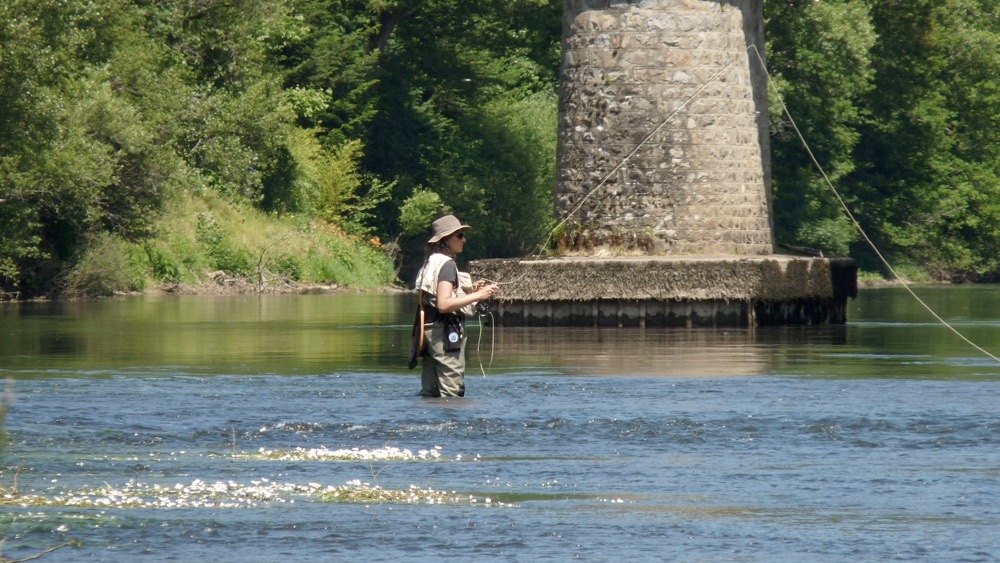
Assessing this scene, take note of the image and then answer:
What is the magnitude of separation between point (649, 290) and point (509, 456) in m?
12.1

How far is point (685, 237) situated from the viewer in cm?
2289

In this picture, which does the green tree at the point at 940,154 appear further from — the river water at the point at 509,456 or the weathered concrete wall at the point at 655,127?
the river water at the point at 509,456

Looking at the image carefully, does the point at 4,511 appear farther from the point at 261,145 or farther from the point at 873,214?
the point at 873,214

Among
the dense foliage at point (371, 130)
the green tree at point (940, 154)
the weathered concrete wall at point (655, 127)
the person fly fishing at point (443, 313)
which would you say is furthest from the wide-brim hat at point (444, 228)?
the green tree at point (940, 154)

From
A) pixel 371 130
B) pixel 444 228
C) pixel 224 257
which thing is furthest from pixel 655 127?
pixel 371 130

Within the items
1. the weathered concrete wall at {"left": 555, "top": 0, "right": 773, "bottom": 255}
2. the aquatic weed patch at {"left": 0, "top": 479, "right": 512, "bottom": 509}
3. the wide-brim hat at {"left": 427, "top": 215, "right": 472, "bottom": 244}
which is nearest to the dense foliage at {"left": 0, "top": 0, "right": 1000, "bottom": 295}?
the weathered concrete wall at {"left": 555, "top": 0, "right": 773, "bottom": 255}

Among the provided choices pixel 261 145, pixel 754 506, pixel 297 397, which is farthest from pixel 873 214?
pixel 754 506

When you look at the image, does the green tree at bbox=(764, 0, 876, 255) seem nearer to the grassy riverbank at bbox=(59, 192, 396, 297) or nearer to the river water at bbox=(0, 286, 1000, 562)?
the grassy riverbank at bbox=(59, 192, 396, 297)

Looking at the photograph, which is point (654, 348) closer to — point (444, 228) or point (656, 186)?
point (656, 186)

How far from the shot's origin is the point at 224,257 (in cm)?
4088

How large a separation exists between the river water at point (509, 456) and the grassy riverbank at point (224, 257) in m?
17.9

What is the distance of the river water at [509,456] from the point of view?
751cm

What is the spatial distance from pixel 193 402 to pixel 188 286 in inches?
1046

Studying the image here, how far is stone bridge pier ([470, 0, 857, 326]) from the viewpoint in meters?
22.1
